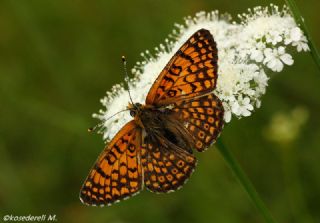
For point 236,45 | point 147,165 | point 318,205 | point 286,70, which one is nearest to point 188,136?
point 147,165

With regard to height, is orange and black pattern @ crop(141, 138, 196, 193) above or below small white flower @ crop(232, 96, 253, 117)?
below

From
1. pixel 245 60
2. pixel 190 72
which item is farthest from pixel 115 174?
pixel 245 60

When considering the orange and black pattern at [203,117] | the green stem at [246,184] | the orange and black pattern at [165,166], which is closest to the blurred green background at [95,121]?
the green stem at [246,184]

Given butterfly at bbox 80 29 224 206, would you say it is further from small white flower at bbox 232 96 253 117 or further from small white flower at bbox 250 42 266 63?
small white flower at bbox 250 42 266 63

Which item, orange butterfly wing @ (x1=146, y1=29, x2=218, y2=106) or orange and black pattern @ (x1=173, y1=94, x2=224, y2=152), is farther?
orange butterfly wing @ (x1=146, y1=29, x2=218, y2=106)

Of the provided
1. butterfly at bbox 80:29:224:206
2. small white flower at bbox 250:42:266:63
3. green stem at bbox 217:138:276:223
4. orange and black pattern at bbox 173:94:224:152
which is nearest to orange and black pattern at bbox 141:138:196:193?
butterfly at bbox 80:29:224:206

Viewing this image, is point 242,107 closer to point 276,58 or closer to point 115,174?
point 276,58

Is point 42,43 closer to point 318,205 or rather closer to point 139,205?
point 139,205
